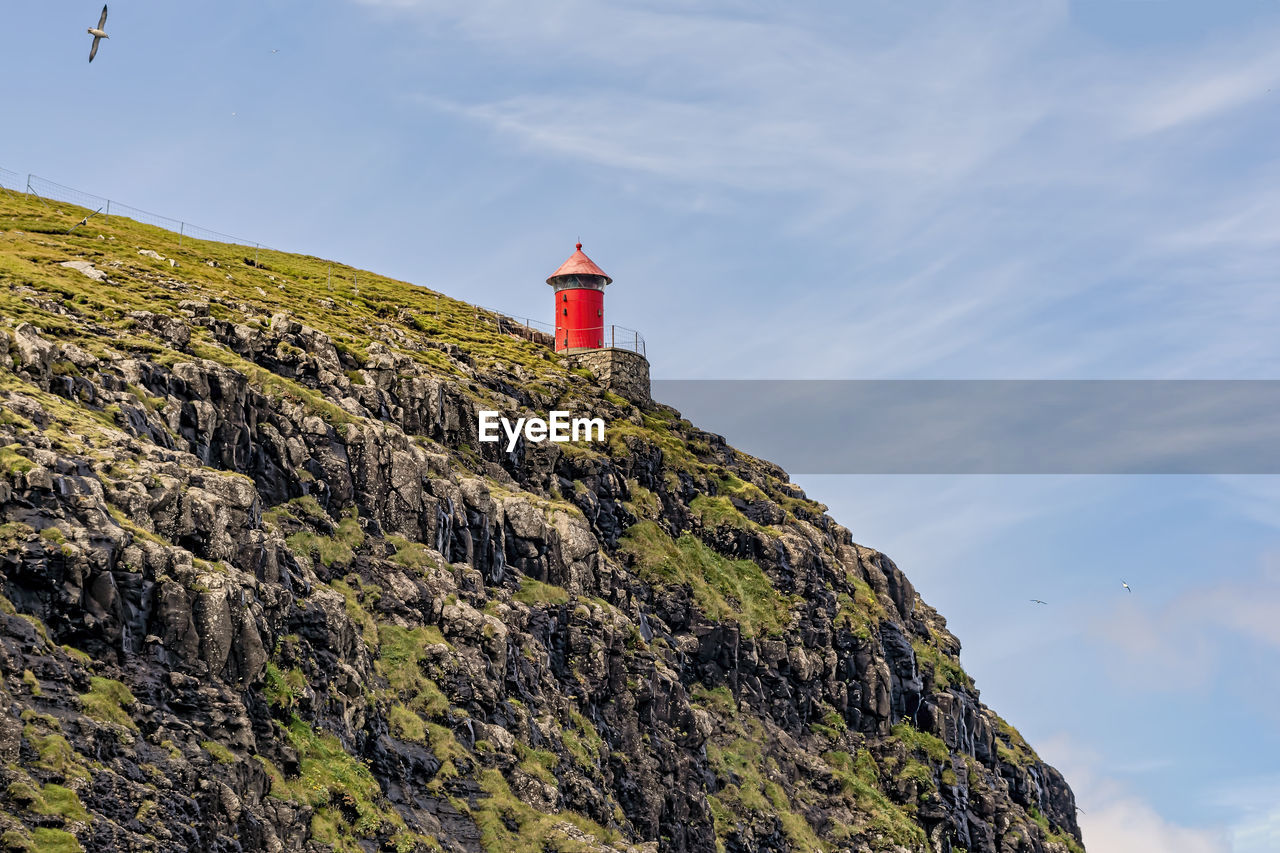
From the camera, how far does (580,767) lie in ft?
294

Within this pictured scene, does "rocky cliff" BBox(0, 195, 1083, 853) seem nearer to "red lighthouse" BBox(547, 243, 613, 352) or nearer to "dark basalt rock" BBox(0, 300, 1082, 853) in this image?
"dark basalt rock" BBox(0, 300, 1082, 853)

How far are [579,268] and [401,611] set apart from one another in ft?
252

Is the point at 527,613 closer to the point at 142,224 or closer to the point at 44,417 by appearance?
the point at 44,417

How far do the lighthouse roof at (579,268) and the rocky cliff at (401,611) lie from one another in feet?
28.2

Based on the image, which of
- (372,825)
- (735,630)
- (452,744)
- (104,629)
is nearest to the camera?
(104,629)

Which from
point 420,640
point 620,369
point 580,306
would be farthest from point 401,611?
point 580,306

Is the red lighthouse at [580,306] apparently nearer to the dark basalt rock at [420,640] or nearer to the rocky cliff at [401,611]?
the rocky cliff at [401,611]

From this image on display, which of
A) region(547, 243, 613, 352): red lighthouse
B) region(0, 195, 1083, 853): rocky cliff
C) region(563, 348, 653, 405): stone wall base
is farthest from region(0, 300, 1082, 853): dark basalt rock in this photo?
region(547, 243, 613, 352): red lighthouse

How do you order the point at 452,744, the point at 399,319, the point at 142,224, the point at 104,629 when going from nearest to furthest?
the point at 104,629, the point at 452,744, the point at 399,319, the point at 142,224

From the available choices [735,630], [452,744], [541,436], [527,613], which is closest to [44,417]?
[452,744]

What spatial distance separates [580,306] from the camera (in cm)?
15775

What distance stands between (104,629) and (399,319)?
83.9 m

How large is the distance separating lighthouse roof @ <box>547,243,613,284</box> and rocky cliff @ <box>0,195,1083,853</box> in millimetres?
8601

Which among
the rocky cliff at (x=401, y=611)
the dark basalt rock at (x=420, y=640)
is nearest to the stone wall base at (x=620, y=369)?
the rocky cliff at (x=401, y=611)
